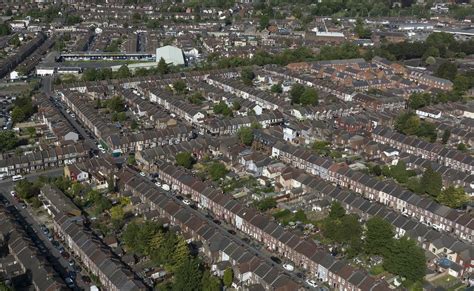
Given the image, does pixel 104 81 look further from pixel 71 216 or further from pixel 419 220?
pixel 419 220

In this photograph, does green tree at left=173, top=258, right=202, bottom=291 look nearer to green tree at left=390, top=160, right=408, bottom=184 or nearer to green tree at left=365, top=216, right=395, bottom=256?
green tree at left=365, top=216, right=395, bottom=256

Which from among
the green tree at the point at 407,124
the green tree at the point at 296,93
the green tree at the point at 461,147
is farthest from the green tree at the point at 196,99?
the green tree at the point at 461,147

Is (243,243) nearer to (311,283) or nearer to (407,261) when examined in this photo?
(311,283)

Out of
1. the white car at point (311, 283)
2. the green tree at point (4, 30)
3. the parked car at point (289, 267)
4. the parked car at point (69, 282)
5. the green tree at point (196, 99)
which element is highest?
the white car at point (311, 283)

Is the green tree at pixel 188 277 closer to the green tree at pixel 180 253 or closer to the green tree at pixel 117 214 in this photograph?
the green tree at pixel 180 253

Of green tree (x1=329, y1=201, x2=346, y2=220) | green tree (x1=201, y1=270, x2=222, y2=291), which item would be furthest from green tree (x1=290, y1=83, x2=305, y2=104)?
green tree (x1=201, y1=270, x2=222, y2=291)

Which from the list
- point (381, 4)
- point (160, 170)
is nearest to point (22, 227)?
point (160, 170)

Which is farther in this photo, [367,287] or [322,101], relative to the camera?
[322,101]
